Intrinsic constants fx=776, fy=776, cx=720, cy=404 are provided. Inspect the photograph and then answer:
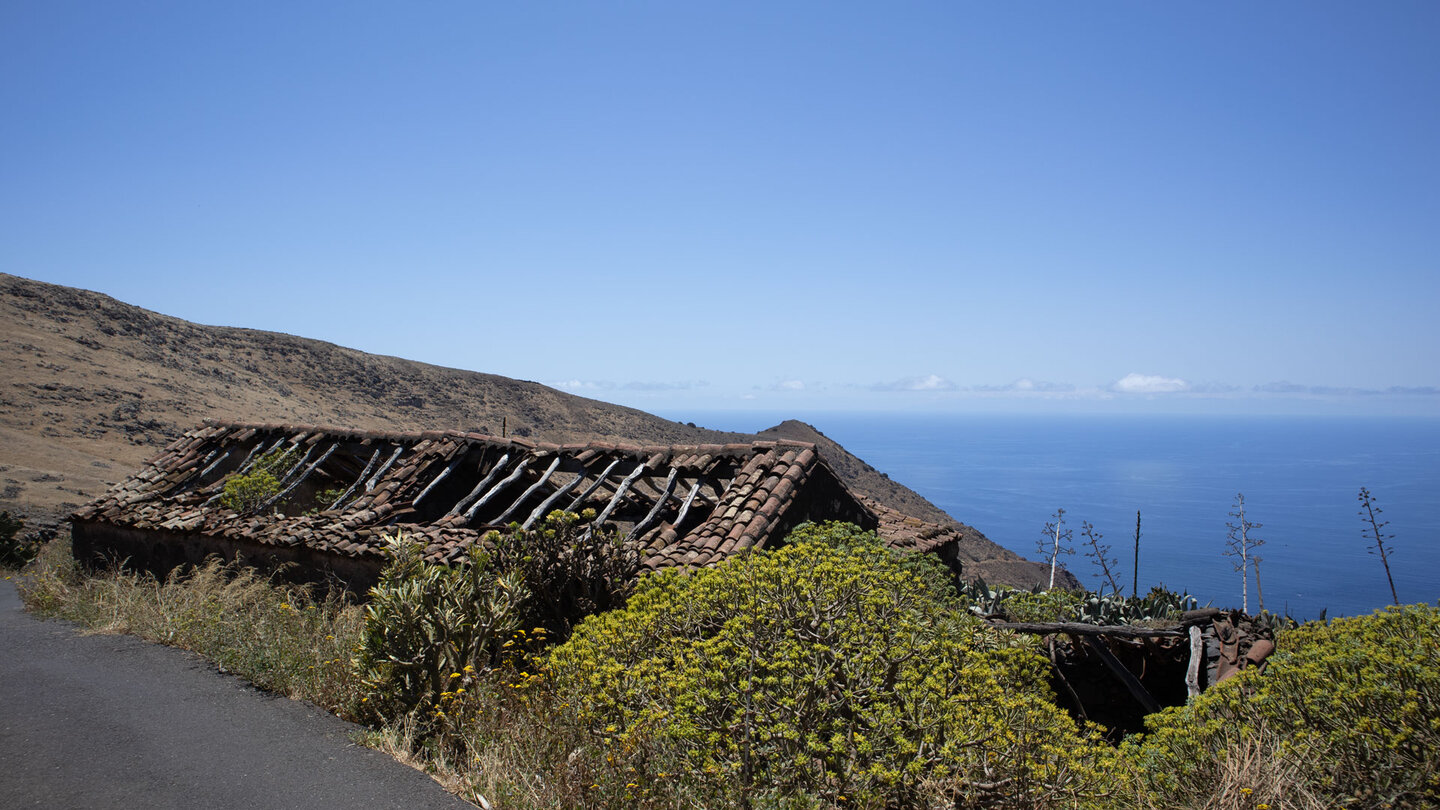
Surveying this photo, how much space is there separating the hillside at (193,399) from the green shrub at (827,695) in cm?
2500

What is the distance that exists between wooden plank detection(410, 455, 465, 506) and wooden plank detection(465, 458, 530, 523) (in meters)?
1.34

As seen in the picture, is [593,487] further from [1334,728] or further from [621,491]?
[1334,728]

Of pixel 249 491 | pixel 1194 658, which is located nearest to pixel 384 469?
pixel 249 491

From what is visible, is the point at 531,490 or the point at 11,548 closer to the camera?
the point at 531,490

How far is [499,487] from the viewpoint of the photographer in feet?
39.1

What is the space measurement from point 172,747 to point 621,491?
5.92 metres

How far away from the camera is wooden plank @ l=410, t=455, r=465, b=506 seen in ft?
41.8

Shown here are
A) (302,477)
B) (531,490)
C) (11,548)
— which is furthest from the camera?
(11,548)

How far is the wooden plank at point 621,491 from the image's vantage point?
10.6 m

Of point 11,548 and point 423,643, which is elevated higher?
Answer: point 423,643

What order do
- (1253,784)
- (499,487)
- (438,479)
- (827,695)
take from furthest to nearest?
(438,479)
(499,487)
(827,695)
(1253,784)

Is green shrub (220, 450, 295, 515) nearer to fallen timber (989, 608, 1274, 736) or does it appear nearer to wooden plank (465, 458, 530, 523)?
wooden plank (465, 458, 530, 523)

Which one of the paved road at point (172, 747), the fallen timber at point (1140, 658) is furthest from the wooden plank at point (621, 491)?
the fallen timber at point (1140, 658)

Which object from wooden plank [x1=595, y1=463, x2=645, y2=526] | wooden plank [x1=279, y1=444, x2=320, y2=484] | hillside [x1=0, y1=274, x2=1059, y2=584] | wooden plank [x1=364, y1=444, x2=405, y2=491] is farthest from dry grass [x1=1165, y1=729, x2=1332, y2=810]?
hillside [x1=0, y1=274, x2=1059, y2=584]
